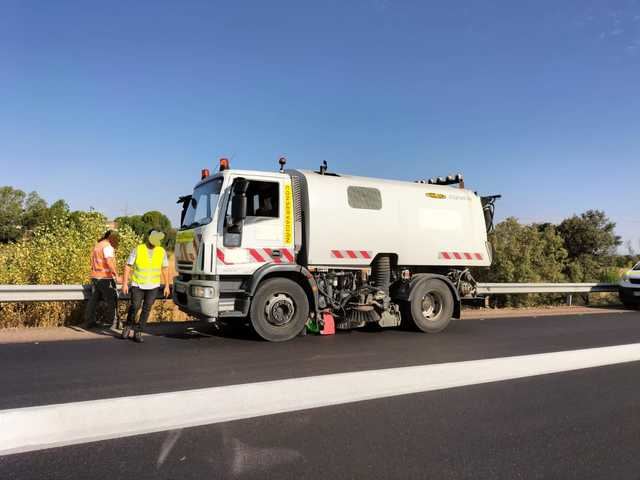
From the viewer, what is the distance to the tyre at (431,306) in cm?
861

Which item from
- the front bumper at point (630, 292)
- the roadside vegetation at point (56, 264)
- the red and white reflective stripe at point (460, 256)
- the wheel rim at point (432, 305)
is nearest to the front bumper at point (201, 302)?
the roadside vegetation at point (56, 264)

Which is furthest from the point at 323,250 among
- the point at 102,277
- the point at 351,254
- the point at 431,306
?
the point at 102,277

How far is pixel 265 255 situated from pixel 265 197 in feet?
3.07

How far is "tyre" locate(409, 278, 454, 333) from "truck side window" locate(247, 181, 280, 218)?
9.69ft

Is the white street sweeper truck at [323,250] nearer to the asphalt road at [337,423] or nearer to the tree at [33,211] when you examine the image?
the asphalt road at [337,423]

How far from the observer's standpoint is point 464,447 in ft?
11.2

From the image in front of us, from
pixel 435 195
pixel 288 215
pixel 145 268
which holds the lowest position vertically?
pixel 145 268

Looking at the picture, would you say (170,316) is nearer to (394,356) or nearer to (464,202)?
(394,356)

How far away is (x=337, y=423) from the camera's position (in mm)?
3762

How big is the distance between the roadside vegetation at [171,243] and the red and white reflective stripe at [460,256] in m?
5.86

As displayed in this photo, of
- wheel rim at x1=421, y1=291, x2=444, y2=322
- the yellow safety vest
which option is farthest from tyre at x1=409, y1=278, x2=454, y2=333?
the yellow safety vest

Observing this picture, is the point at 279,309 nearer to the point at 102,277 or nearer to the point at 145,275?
the point at 145,275

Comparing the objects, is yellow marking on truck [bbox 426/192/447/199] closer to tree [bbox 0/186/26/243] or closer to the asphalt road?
the asphalt road

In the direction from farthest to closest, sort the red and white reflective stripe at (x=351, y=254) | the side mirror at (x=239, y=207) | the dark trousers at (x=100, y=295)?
the dark trousers at (x=100, y=295) → the red and white reflective stripe at (x=351, y=254) → the side mirror at (x=239, y=207)
